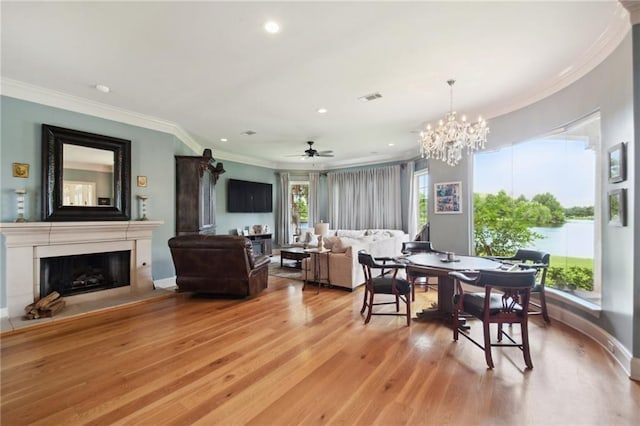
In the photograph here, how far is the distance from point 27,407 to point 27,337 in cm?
155

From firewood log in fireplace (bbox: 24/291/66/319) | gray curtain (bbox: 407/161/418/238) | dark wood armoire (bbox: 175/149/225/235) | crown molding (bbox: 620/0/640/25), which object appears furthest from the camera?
gray curtain (bbox: 407/161/418/238)

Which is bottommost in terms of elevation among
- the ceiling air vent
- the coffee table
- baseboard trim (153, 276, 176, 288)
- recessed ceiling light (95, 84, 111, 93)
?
baseboard trim (153, 276, 176, 288)

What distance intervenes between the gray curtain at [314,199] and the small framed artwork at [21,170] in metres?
6.48

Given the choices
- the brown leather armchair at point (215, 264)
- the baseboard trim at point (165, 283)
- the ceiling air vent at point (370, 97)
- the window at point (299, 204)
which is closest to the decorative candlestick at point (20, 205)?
the brown leather armchair at point (215, 264)

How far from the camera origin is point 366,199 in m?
8.17

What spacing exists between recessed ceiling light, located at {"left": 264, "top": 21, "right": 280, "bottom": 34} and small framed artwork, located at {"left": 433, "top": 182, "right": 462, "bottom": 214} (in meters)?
3.81

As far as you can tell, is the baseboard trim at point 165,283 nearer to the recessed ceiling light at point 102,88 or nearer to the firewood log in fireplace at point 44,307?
the firewood log in fireplace at point 44,307

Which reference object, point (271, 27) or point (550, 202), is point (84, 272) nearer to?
point (271, 27)

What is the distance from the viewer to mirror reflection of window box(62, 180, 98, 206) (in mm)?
3770

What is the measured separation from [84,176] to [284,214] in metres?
5.45

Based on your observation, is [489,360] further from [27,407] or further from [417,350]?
[27,407]

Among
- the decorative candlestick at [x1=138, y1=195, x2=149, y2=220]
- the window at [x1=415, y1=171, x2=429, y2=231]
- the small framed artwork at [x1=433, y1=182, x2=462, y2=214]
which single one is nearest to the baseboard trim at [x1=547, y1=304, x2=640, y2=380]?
the small framed artwork at [x1=433, y1=182, x2=462, y2=214]

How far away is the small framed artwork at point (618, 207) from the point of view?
2.31 metres

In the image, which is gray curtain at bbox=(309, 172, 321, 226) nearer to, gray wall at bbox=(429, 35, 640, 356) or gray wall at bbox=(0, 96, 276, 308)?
gray wall at bbox=(0, 96, 276, 308)
